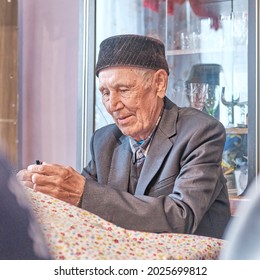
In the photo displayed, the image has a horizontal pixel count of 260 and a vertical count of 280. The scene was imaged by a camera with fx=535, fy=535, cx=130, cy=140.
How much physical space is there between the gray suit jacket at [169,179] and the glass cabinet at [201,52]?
2.27 ft

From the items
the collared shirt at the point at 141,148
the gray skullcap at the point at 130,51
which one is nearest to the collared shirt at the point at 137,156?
the collared shirt at the point at 141,148

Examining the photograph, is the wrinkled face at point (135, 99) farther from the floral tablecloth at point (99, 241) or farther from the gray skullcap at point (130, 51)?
the floral tablecloth at point (99, 241)

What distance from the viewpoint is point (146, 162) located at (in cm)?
112

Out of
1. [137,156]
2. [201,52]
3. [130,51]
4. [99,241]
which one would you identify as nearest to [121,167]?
[137,156]

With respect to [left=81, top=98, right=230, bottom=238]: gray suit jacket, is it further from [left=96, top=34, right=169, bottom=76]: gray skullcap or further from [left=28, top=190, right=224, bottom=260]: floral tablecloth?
[left=28, top=190, right=224, bottom=260]: floral tablecloth

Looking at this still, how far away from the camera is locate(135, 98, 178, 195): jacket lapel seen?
1.09 metres

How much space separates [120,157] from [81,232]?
74 centimetres

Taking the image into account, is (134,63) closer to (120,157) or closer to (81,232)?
(120,157)

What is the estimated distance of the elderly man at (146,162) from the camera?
0.90m

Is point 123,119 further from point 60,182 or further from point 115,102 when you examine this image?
point 60,182

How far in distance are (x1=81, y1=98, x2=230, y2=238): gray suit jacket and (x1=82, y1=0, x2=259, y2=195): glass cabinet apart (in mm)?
692

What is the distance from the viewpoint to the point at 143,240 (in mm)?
510

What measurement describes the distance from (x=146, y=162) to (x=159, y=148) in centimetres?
4

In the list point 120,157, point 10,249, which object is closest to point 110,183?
point 120,157
